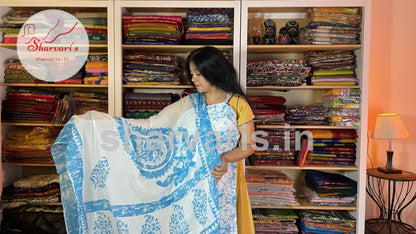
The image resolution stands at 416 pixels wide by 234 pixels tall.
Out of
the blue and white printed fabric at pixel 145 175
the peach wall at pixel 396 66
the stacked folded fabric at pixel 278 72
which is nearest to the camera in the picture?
the blue and white printed fabric at pixel 145 175

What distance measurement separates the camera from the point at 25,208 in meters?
2.54

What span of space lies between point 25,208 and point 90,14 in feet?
5.46

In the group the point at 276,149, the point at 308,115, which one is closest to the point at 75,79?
the point at 276,149

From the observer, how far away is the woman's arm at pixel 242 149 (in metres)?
1.80

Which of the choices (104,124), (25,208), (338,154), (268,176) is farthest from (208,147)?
(25,208)

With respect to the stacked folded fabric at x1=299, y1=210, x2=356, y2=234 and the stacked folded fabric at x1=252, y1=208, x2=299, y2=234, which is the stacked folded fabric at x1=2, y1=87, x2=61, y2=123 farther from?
the stacked folded fabric at x1=299, y1=210, x2=356, y2=234

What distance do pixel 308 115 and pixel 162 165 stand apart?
1.29 meters

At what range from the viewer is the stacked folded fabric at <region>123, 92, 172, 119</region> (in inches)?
100.0

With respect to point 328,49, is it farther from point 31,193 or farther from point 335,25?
point 31,193

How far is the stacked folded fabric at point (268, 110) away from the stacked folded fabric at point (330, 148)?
28cm

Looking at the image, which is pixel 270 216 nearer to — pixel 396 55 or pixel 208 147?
pixel 208 147

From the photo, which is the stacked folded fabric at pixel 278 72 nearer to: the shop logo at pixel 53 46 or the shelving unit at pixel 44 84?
the shelving unit at pixel 44 84

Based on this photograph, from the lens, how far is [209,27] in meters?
2.47

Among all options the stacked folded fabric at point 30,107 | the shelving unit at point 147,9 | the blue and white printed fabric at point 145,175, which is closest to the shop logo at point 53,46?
the stacked folded fabric at point 30,107
